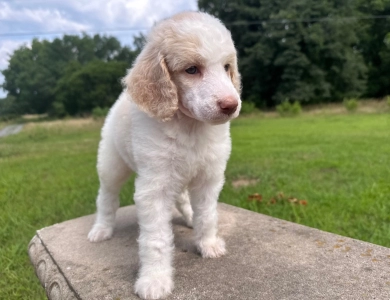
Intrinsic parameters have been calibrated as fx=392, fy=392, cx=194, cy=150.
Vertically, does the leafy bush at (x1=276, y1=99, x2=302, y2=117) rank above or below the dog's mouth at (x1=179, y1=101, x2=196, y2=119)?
below

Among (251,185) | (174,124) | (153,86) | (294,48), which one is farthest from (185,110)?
(294,48)

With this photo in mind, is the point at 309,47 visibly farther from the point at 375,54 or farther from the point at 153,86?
the point at 153,86

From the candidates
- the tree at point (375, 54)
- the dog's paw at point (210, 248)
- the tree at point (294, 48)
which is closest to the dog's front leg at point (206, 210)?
the dog's paw at point (210, 248)

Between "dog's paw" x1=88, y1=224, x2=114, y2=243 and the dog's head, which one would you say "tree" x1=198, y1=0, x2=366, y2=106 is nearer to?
"dog's paw" x1=88, y1=224, x2=114, y2=243

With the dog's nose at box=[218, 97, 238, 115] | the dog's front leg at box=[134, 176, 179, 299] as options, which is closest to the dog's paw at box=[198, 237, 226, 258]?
the dog's front leg at box=[134, 176, 179, 299]

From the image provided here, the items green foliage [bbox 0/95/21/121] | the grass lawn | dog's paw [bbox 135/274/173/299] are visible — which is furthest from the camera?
green foliage [bbox 0/95/21/121]

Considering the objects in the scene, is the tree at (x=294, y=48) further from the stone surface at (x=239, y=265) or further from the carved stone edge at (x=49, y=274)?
the carved stone edge at (x=49, y=274)

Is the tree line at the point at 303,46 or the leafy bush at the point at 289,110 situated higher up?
the tree line at the point at 303,46
